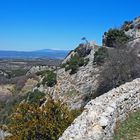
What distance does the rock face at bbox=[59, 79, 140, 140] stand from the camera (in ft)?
47.7

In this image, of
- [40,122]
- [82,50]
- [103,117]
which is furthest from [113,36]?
[103,117]

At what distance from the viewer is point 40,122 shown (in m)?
23.1

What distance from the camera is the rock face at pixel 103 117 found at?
47.7 feet

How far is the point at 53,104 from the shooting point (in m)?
24.7

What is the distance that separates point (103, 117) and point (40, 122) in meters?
8.58

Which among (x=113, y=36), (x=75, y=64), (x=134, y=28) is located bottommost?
(x=75, y=64)

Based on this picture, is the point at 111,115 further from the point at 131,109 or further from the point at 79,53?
the point at 79,53

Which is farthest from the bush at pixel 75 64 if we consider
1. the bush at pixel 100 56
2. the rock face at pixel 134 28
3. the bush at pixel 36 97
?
the rock face at pixel 134 28

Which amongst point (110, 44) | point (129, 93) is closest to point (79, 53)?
point (110, 44)

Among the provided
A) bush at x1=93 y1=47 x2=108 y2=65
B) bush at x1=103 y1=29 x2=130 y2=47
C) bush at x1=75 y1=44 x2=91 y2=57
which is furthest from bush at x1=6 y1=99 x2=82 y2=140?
bush at x1=75 y1=44 x2=91 y2=57

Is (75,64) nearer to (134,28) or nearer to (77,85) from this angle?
(77,85)

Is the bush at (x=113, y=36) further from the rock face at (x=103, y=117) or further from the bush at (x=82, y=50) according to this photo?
the rock face at (x=103, y=117)

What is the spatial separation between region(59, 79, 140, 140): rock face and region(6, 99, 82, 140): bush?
19.4ft

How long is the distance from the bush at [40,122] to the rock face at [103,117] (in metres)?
5.92
